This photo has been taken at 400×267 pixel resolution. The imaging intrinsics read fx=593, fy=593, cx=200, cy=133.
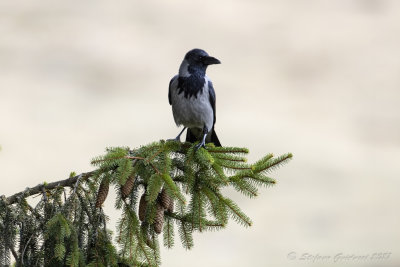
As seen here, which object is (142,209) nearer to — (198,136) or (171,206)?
(171,206)

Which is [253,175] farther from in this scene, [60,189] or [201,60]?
Answer: [201,60]

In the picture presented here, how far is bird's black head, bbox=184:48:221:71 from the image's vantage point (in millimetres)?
5815

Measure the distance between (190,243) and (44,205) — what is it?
3.24ft

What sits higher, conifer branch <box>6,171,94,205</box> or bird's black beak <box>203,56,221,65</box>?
bird's black beak <box>203,56,221,65</box>

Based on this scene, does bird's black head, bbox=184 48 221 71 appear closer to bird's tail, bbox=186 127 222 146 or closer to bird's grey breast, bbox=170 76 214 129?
bird's grey breast, bbox=170 76 214 129

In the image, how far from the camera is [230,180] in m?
3.92

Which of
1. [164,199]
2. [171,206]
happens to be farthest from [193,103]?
[164,199]

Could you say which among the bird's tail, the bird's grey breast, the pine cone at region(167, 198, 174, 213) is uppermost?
the bird's grey breast

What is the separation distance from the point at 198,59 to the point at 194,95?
39 cm

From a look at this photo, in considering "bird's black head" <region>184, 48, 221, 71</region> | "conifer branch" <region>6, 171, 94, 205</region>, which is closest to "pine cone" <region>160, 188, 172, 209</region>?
"conifer branch" <region>6, 171, 94, 205</region>

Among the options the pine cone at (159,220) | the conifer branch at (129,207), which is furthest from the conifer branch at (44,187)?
the pine cone at (159,220)

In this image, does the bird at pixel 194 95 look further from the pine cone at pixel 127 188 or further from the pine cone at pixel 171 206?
the pine cone at pixel 127 188

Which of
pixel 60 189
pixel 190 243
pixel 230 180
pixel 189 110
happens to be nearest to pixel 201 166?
pixel 230 180

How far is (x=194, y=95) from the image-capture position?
570 centimetres
